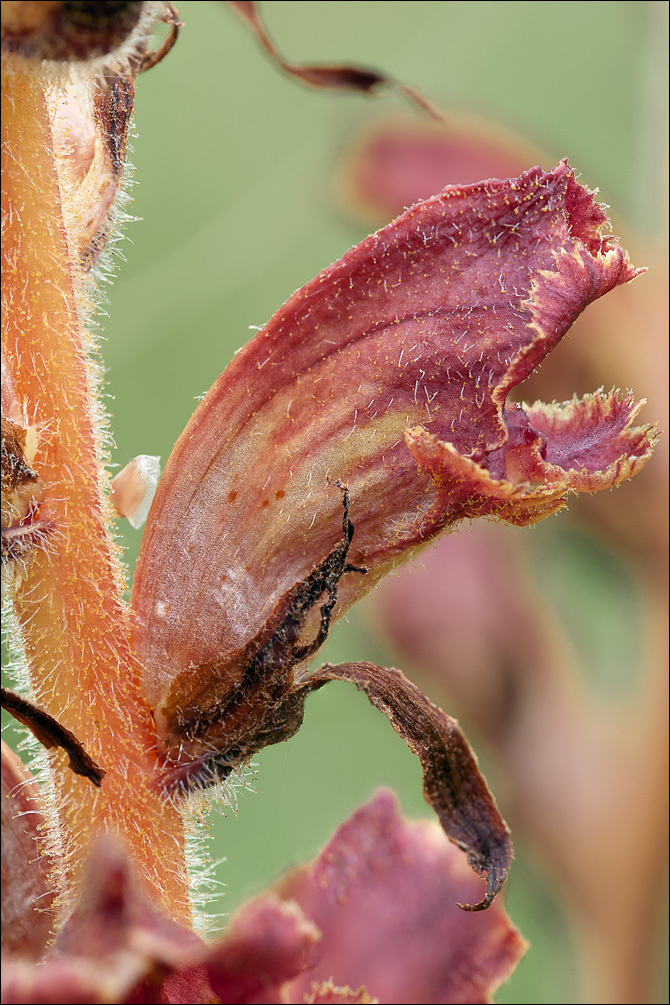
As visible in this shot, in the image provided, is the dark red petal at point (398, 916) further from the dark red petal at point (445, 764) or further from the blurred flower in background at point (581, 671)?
the blurred flower in background at point (581, 671)

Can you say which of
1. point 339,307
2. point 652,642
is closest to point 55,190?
point 339,307

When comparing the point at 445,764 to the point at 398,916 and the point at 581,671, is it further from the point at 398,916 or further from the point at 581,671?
the point at 581,671

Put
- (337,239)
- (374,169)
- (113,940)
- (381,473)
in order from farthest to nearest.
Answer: (337,239)
(374,169)
(381,473)
(113,940)

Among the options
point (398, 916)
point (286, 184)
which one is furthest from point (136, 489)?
point (286, 184)

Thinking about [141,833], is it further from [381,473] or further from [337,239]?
[337,239]

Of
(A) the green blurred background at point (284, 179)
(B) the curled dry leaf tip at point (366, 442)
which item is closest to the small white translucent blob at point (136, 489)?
(B) the curled dry leaf tip at point (366, 442)

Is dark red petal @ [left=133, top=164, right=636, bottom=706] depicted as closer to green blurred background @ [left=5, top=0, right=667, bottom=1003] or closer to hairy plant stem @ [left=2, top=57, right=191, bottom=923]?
hairy plant stem @ [left=2, top=57, right=191, bottom=923]
